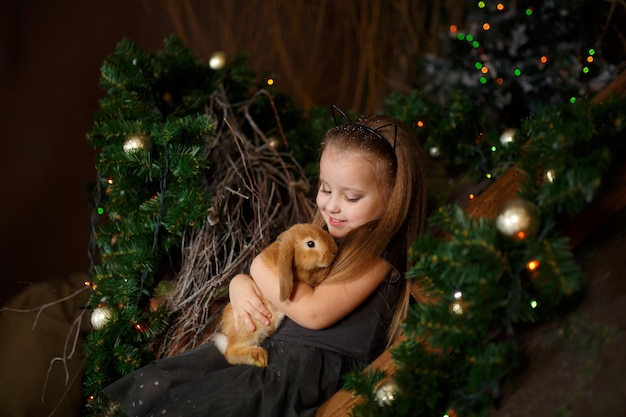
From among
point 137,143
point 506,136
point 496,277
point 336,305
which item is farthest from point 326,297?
point 506,136

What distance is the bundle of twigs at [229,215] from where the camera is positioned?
1.45m

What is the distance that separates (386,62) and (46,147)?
4.51 feet

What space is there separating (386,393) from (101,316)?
26.2 inches

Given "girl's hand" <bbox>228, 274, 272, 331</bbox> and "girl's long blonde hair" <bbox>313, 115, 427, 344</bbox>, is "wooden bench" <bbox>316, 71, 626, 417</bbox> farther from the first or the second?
"girl's hand" <bbox>228, 274, 272, 331</bbox>

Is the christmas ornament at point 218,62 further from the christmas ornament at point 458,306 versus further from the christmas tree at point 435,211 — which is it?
the christmas ornament at point 458,306

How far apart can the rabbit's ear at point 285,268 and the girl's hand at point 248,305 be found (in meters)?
0.08

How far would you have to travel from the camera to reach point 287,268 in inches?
46.1

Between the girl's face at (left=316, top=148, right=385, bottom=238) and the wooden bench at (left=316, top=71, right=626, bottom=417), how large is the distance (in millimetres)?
174

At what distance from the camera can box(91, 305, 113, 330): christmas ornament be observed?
1.38m

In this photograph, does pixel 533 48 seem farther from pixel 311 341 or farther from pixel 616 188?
pixel 311 341

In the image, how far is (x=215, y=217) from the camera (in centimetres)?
142

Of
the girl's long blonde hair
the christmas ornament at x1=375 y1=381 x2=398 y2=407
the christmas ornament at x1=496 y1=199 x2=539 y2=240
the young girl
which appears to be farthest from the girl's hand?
the christmas ornament at x1=496 y1=199 x2=539 y2=240

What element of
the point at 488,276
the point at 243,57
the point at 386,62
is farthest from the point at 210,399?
the point at 386,62

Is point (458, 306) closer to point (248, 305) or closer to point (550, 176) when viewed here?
point (550, 176)
